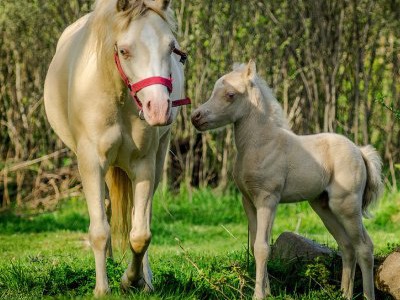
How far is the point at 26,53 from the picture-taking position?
1176 cm

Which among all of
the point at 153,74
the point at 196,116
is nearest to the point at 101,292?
the point at 196,116

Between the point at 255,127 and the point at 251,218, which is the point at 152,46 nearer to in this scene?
the point at 255,127

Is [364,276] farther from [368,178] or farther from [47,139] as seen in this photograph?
[47,139]

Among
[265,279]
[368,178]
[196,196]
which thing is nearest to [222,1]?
[196,196]

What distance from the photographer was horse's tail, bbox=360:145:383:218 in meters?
6.04

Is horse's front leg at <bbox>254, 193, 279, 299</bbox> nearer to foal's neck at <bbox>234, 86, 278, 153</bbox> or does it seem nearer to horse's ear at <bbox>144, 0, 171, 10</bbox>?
foal's neck at <bbox>234, 86, 278, 153</bbox>

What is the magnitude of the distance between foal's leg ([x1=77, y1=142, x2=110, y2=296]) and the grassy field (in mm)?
165

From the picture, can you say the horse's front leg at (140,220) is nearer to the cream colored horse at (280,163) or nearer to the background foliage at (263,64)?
the cream colored horse at (280,163)

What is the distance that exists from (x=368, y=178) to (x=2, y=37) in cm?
697

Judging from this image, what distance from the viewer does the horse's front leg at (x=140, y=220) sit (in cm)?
541

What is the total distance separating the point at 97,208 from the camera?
207 inches

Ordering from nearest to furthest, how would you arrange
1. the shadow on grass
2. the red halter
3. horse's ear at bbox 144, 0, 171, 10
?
1. the red halter
2. horse's ear at bbox 144, 0, 171, 10
3. the shadow on grass

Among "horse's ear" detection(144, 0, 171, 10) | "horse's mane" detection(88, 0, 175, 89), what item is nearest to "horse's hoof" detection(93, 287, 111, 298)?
"horse's mane" detection(88, 0, 175, 89)

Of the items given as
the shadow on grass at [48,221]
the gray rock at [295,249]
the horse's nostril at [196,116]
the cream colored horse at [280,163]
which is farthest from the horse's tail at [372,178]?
the shadow on grass at [48,221]
